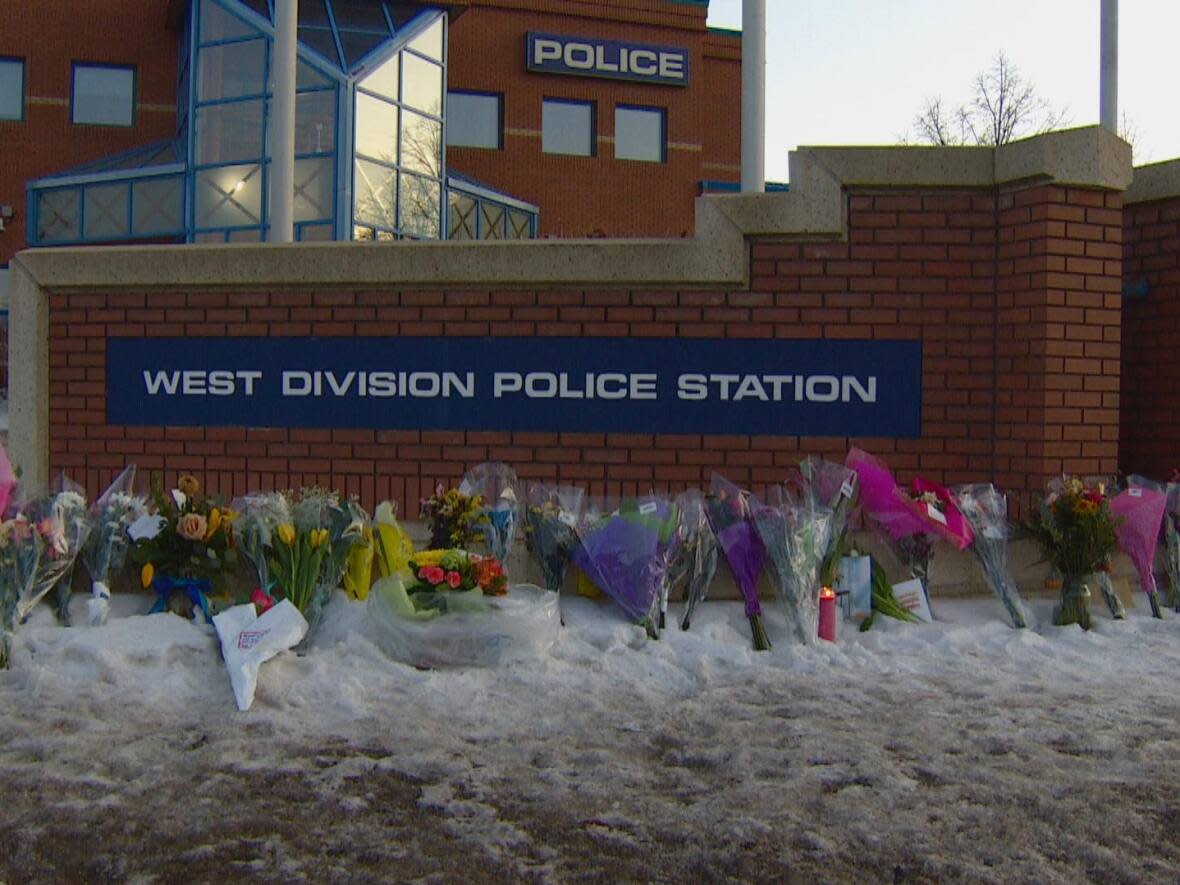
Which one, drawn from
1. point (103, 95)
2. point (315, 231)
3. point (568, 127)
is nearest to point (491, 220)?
point (568, 127)

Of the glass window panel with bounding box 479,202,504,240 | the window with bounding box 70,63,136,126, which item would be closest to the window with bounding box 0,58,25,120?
the window with bounding box 70,63,136,126

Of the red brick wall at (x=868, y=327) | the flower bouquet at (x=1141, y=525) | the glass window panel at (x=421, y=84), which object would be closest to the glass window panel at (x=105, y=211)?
the glass window panel at (x=421, y=84)

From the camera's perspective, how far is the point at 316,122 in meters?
19.0

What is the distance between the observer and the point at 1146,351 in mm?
8312

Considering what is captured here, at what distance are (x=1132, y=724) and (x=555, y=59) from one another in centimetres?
2540

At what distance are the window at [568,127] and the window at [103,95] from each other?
896 cm

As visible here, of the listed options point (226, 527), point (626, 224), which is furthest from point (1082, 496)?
point (626, 224)

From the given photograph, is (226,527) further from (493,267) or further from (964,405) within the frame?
(964,405)

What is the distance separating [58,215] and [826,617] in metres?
19.8

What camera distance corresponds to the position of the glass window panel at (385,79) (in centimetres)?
Result: 1957

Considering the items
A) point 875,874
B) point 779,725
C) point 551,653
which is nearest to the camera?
point 875,874

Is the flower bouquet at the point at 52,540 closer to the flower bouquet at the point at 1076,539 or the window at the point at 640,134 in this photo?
the flower bouquet at the point at 1076,539

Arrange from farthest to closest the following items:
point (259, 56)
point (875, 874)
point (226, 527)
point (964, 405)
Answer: point (259, 56)
point (964, 405)
point (226, 527)
point (875, 874)

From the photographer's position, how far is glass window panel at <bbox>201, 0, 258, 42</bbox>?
784 inches
